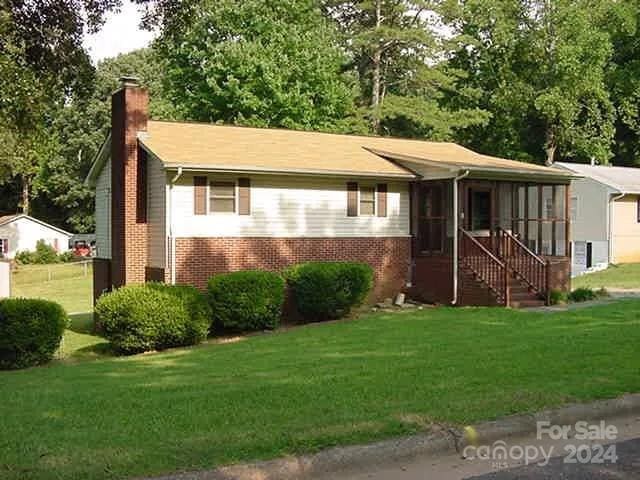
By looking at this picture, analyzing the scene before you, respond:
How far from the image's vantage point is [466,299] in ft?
62.7

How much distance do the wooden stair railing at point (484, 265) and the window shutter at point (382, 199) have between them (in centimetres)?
215

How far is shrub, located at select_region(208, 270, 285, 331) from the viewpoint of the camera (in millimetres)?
16125

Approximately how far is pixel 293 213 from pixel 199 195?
2.59m

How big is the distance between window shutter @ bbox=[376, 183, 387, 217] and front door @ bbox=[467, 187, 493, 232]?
267 cm

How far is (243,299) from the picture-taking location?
A: 16125mm

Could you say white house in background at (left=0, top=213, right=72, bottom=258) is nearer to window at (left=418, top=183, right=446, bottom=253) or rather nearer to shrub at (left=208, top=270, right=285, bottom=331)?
window at (left=418, top=183, right=446, bottom=253)

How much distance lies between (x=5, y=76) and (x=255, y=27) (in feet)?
93.1

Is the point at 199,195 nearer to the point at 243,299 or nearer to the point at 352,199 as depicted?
the point at 243,299

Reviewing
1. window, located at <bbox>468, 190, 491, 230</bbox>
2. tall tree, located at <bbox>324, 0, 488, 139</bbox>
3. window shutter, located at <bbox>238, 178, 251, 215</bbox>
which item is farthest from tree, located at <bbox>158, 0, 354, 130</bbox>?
window shutter, located at <bbox>238, 178, 251, 215</bbox>

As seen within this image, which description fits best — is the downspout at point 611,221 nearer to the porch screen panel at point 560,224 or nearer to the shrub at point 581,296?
the porch screen panel at point 560,224

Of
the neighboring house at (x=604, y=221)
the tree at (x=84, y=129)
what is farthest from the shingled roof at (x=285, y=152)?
the tree at (x=84, y=129)

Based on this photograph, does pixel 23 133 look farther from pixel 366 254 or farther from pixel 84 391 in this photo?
pixel 366 254

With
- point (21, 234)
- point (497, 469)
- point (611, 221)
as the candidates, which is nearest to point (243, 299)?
point (497, 469)

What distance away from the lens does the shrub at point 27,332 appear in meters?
14.0
